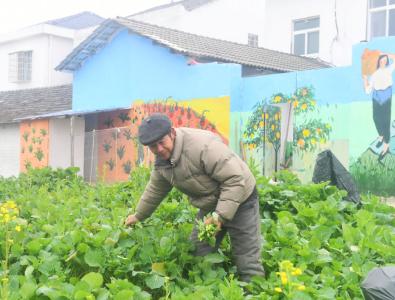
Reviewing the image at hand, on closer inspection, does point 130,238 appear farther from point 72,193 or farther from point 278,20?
point 278,20

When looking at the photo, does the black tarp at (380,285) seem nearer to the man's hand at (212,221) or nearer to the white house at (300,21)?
the man's hand at (212,221)

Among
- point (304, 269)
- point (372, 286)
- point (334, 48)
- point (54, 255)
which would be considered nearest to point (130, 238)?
point (54, 255)

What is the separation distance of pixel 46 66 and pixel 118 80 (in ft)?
39.3

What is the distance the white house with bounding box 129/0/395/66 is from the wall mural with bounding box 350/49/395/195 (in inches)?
275

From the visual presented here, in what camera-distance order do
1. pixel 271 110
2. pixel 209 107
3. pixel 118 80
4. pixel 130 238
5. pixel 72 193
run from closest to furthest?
pixel 130 238 → pixel 72 193 → pixel 271 110 → pixel 209 107 → pixel 118 80

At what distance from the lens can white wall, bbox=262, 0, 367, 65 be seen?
18.5 m

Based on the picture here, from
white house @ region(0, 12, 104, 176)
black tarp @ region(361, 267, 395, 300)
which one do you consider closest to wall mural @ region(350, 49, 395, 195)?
black tarp @ region(361, 267, 395, 300)

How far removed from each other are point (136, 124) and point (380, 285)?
13.2m

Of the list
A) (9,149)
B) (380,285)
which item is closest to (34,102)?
(9,149)

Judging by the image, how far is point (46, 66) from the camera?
27719 mm

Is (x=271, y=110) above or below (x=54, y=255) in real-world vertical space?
above

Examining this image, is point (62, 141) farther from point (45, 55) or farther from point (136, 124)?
point (45, 55)

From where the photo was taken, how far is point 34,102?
73.3ft

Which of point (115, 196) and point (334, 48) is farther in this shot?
point (334, 48)
